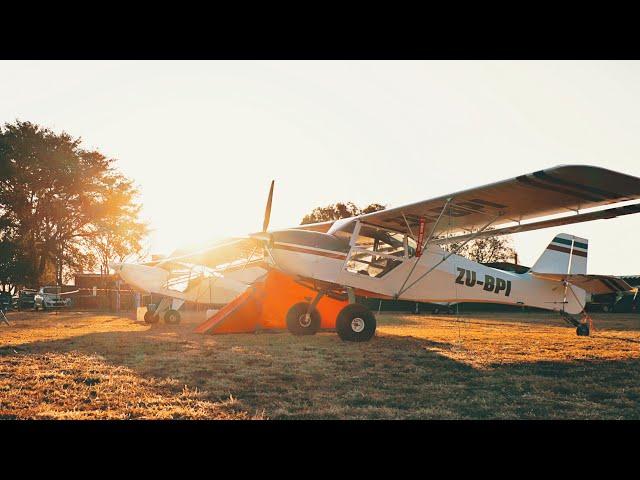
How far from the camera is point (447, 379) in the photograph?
573cm

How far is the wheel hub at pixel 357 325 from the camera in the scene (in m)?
9.98

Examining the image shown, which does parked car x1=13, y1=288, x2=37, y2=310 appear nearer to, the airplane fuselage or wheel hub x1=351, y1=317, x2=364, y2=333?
the airplane fuselage

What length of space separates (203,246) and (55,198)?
21.8 meters

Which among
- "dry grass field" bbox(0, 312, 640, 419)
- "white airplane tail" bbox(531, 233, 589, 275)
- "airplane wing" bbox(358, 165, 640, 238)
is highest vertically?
"airplane wing" bbox(358, 165, 640, 238)

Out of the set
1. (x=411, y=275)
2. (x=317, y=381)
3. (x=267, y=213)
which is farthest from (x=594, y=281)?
(x=317, y=381)

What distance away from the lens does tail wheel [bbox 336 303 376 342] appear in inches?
391

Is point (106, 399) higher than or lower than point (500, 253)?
lower

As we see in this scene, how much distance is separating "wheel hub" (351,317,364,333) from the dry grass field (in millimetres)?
622

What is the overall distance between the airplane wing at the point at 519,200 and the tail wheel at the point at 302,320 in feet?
8.40

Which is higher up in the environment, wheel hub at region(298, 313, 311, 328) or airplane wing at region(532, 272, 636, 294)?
airplane wing at region(532, 272, 636, 294)

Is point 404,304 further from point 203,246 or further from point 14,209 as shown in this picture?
point 14,209

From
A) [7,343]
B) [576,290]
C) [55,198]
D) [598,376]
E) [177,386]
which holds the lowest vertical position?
[7,343]

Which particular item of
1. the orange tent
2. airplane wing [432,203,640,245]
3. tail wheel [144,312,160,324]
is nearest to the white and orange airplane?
airplane wing [432,203,640,245]
